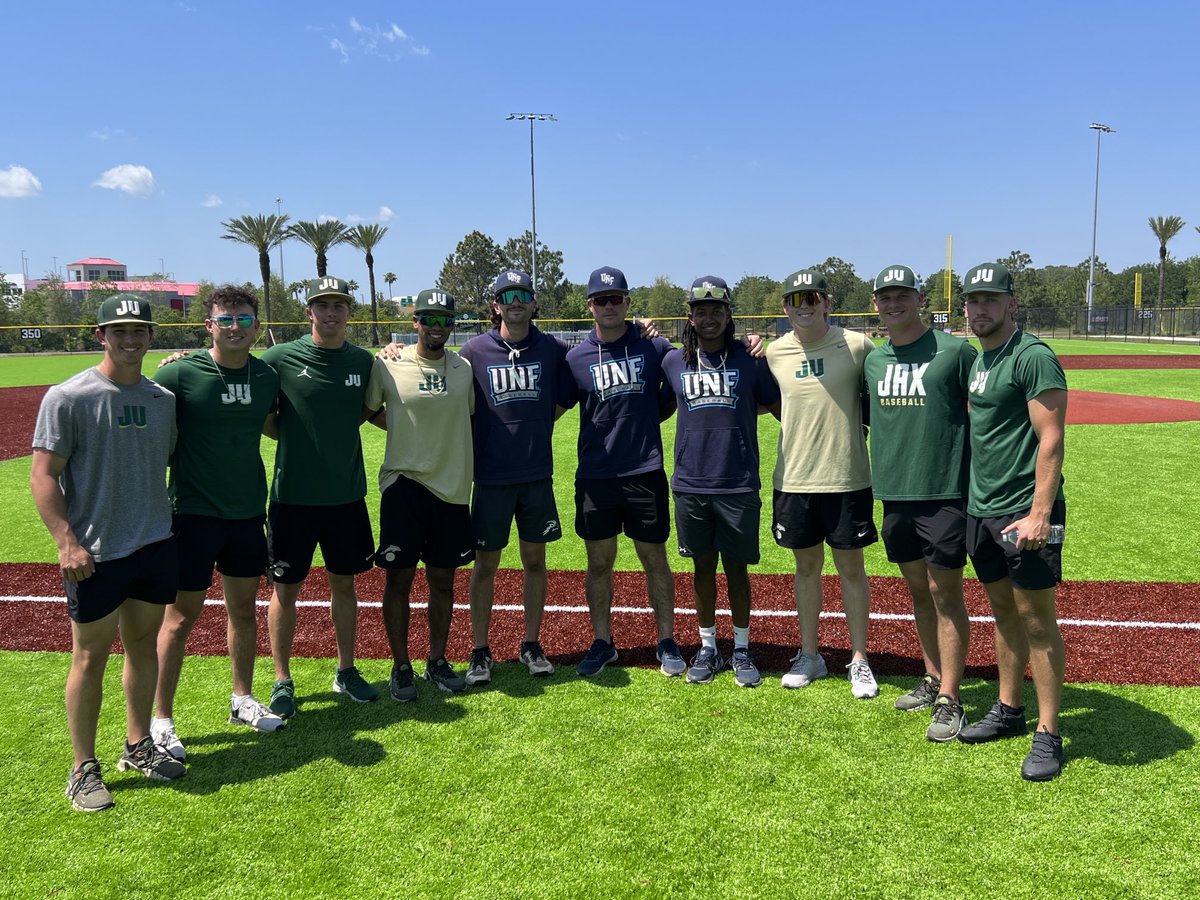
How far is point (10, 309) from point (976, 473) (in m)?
83.7

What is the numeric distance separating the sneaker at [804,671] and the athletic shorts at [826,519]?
688 mm

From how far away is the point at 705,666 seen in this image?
15.5 feet

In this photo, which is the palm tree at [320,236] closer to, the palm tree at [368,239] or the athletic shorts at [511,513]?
the palm tree at [368,239]

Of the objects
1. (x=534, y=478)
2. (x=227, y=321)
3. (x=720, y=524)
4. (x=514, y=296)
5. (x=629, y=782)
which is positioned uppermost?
(x=514, y=296)

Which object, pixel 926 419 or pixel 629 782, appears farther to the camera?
pixel 926 419

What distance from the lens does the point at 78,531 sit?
3441 millimetres

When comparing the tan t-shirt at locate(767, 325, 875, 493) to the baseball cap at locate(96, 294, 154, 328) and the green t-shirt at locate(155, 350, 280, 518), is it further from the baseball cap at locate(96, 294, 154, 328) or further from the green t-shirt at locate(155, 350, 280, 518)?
the baseball cap at locate(96, 294, 154, 328)

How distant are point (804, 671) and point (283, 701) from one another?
295cm

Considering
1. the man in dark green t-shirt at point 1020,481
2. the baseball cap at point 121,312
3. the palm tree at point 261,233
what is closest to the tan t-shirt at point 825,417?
the man in dark green t-shirt at point 1020,481

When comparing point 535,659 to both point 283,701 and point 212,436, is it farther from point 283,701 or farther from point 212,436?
point 212,436

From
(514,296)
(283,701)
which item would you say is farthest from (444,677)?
(514,296)

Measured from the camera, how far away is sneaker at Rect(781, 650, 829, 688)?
4578 mm

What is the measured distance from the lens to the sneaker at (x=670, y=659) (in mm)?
4793

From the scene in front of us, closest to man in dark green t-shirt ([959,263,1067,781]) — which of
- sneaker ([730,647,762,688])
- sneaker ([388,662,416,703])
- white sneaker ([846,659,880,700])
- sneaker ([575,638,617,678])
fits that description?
white sneaker ([846,659,880,700])
